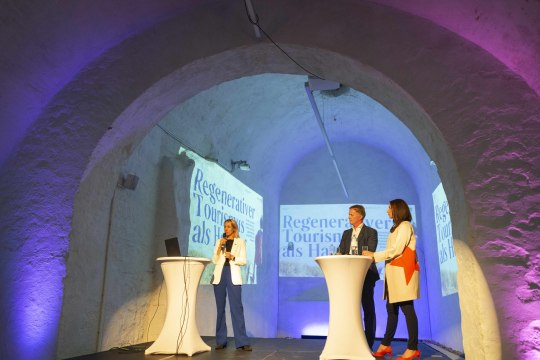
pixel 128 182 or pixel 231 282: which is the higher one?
pixel 128 182

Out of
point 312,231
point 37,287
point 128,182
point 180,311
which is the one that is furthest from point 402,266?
point 312,231

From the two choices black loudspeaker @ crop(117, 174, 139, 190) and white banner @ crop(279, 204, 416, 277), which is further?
white banner @ crop(279, 204, 416, 277)

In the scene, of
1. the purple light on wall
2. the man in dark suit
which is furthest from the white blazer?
the purple light on wall

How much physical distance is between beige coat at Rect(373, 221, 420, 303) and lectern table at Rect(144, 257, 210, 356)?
62.9 inches

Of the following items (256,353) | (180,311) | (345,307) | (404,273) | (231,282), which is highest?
(404,273)

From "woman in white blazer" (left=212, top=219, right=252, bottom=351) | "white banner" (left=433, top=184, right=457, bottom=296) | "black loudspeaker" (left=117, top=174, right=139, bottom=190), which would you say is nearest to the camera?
"woman in white blazer" (left=212, top=219, right=252, bottom=351)

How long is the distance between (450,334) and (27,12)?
6339mm

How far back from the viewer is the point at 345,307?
332 cm

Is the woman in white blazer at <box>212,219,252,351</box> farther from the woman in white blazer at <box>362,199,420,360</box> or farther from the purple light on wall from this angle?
the purple light on wall

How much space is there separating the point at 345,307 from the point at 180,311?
1.42 m

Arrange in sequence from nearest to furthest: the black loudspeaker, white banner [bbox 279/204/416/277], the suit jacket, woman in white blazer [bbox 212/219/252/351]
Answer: the suit jacket < woman in white blazer [bbox 212/219/252/351] < the black loudspeaker < white banner [bbox 279/204/416/277]

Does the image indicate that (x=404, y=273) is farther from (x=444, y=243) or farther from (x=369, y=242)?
(x=444, y=243)

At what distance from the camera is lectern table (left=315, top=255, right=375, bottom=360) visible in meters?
3.24

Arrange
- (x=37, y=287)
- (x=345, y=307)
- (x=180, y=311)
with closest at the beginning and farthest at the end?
(x=37, y=287) < (x=345, y=307) < (x=180, y=311)
